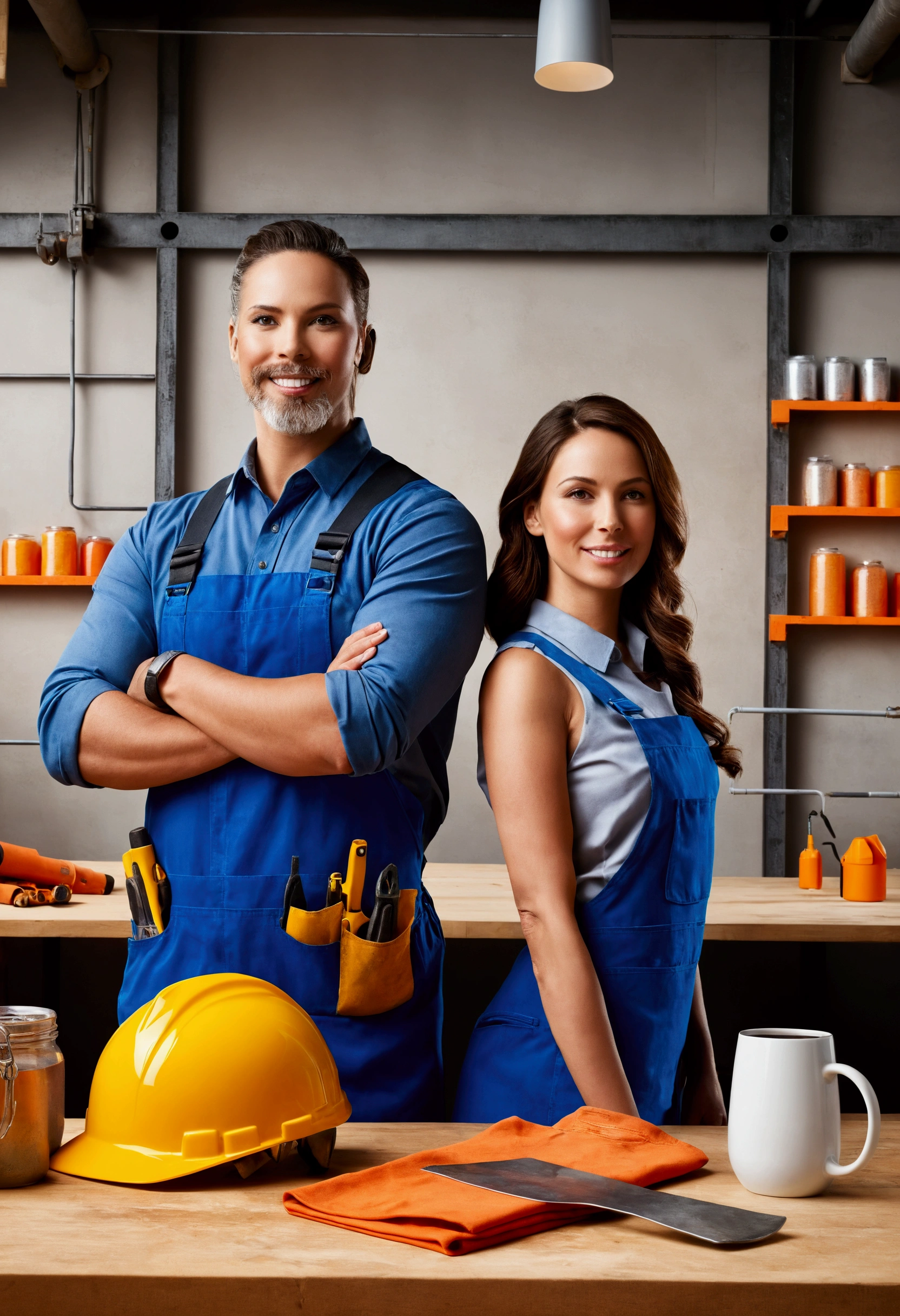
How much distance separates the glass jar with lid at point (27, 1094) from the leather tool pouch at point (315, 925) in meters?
0.54

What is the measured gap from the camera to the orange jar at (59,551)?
188 inches

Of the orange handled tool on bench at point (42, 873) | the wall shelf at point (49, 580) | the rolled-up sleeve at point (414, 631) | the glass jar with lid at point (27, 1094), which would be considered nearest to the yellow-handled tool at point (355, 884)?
the rolled-up sleeve at point (414, 631)

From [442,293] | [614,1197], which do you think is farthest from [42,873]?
[442,293]

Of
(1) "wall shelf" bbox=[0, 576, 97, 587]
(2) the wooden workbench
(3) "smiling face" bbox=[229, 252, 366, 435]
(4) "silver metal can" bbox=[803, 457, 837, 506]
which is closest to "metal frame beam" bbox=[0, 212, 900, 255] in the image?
(4) "silver metal can" bbox=[803, 457, 837, 506]

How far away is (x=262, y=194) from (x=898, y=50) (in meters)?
2.81

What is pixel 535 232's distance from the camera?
4930 millimetres

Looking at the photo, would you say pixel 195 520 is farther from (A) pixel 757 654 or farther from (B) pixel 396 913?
(A) pixel 757 654

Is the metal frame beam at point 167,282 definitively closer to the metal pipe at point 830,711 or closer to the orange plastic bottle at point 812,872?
the metal pipe at point 830,711

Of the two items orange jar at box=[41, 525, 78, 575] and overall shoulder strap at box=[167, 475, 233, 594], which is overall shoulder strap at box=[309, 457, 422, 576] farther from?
orange jar at box=[41, 525, 78, 575]

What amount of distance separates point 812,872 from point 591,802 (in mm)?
2399

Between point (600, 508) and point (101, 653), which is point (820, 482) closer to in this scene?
point (600, 508)

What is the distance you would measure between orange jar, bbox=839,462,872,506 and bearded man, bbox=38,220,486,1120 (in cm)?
345

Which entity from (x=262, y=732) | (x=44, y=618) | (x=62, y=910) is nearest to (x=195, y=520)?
(x=262, y=732)

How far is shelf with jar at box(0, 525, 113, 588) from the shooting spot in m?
4.77
